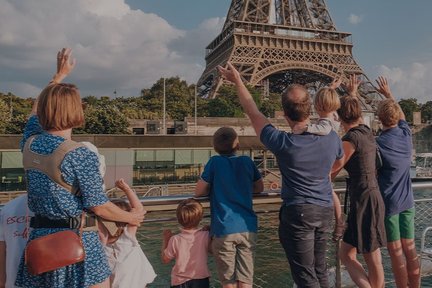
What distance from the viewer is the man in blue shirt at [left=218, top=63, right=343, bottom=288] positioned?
2924 mm

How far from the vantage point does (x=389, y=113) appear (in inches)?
151

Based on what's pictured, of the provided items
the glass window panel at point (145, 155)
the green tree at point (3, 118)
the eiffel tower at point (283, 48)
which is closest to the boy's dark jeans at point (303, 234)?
the glass window panel at point (145, 155)

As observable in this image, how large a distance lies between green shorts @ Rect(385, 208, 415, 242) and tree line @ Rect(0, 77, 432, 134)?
39.2 m

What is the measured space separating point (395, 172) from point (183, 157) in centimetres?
2420

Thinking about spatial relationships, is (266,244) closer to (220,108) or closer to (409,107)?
(220,108)

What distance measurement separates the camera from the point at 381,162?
366 centimetres

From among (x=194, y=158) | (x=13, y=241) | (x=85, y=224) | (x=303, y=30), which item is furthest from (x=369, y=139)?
(x=303, y=30)

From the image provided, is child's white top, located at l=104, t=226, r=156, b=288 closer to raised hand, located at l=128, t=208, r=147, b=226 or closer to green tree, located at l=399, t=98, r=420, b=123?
raised hand, located at l=128, t=208, r=147, b=226

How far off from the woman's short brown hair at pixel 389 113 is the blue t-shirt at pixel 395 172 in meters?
0.10

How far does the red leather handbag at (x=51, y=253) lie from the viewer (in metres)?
2.13

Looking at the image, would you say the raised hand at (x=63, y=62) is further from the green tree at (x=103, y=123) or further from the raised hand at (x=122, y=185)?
the green tree at (x=103, y=123)

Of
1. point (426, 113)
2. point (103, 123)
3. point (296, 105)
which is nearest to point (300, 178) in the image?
point (296, 105)

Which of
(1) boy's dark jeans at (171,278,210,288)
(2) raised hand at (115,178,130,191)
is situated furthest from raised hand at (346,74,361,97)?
(2) raised hand at (115,178,130,191)

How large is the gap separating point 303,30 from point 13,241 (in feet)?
188
